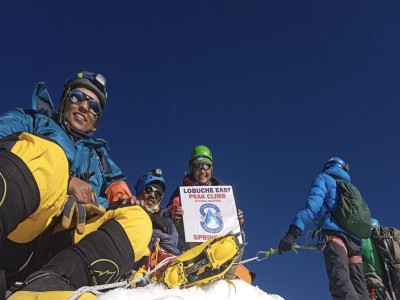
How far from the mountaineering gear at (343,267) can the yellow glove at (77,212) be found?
4.20 meters

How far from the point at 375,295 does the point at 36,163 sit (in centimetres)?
768

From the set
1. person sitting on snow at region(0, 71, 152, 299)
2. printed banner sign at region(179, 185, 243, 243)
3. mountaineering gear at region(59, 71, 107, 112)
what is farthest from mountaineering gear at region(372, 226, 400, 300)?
mountaineering gear at region(59, 71, 107, 112)

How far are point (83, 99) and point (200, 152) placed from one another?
153 inches

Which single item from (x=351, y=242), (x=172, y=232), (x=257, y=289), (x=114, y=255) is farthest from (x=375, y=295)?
(x=114, y=255)

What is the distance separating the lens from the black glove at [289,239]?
602cm

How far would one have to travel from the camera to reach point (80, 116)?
3260mm

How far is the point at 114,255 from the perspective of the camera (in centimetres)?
204

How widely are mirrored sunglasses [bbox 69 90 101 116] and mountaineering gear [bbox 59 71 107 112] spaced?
9 cm

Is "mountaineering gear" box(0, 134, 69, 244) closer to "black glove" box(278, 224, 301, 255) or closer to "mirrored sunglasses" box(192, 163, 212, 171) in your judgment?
"black glove" box(278, 224, 301, 255)

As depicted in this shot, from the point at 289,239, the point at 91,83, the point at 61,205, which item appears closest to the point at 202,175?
the point at 289,239

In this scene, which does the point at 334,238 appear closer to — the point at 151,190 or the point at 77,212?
the point at 151,190

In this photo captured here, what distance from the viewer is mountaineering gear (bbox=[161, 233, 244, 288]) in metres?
2.27

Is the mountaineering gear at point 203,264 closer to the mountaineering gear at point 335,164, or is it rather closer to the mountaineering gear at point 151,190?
the mountaineering gear at point 151,190

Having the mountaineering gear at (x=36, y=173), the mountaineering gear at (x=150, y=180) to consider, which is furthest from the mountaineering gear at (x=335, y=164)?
the mountaineering gear at (x=36, y=173)
